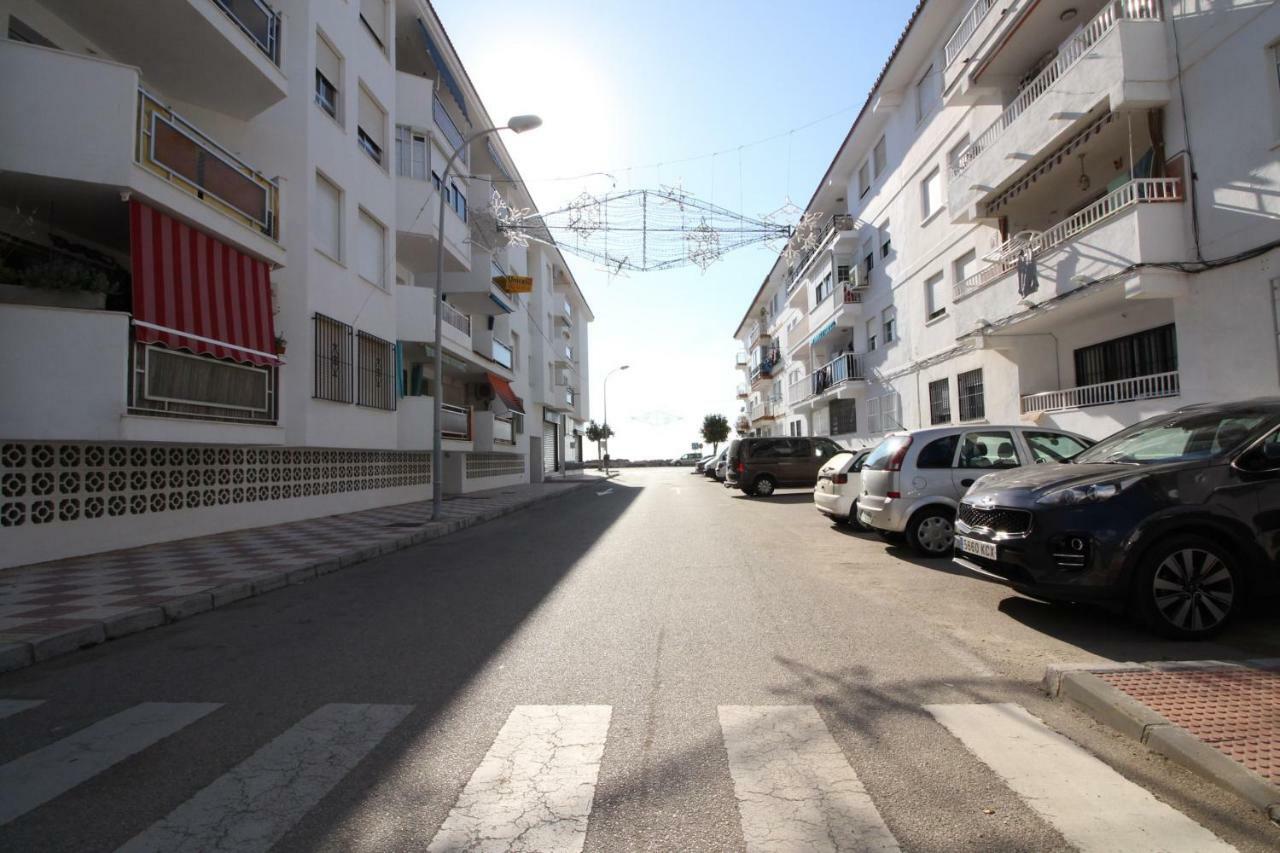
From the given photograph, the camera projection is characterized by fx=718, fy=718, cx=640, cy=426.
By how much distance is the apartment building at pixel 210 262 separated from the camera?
8.44m

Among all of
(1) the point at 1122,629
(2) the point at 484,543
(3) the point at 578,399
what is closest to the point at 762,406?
(3) the point at 578,399

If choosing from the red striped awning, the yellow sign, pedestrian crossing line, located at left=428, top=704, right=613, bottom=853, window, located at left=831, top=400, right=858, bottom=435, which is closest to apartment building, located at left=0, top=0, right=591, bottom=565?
the red striped awning

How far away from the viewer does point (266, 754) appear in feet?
10.9

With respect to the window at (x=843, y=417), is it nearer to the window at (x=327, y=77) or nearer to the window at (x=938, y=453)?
the window at (x=938, y=453)

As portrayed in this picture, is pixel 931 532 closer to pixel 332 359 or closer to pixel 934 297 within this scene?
pixel 332 359

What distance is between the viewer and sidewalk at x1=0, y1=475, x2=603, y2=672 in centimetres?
553

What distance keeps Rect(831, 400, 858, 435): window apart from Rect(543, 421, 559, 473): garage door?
50.7 feet

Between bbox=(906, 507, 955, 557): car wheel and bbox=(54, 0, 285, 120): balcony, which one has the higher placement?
bbox=(54, 0, 285, 120): balcony

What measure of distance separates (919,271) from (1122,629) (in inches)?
684

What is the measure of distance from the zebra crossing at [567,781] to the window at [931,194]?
61.9ft

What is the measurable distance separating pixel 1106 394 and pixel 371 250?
15452 millimetres

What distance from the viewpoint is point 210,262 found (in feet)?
34.5

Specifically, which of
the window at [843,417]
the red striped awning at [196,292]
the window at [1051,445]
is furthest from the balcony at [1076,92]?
the red striped awning at [196,292]

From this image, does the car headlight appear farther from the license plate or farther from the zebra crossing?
the zebra crossing
